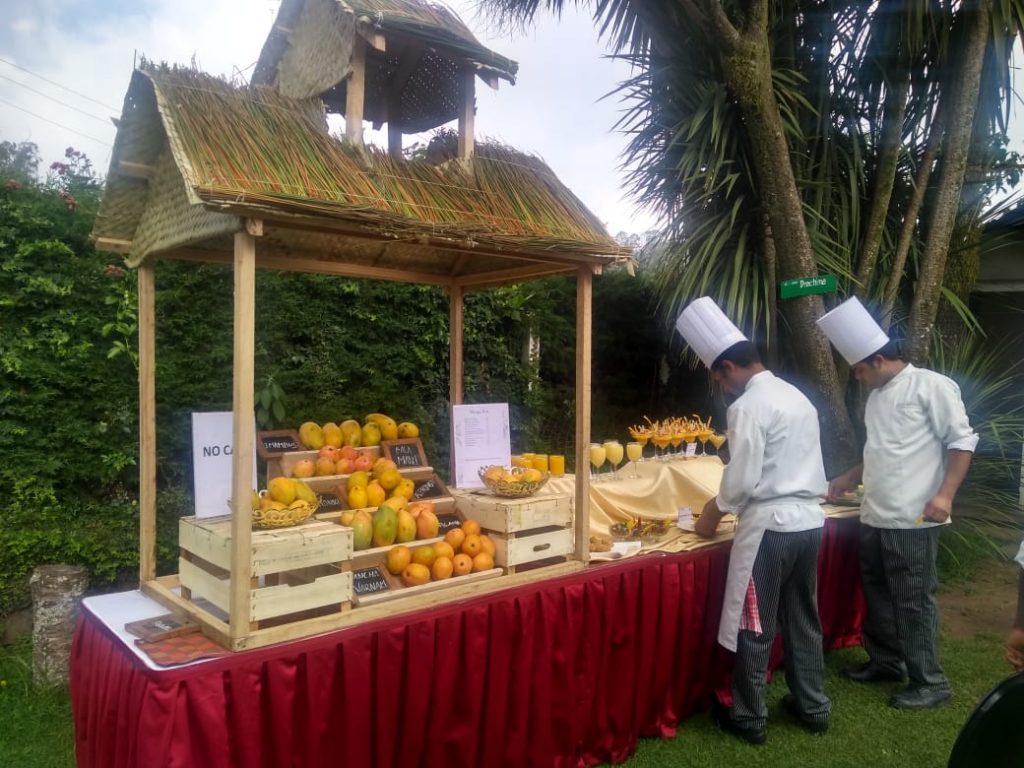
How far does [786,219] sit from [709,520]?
231cm

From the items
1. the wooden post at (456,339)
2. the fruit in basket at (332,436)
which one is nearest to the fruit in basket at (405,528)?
the fruit in basket at (332,436)

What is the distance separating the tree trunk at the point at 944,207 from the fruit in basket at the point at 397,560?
384cm

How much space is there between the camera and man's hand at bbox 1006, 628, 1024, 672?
166 centimetres

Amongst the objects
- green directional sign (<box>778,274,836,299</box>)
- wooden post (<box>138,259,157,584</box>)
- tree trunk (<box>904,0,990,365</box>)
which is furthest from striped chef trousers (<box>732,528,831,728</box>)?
tree trunk (<box>904,0,990,365</box>)

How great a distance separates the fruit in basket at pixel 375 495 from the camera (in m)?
2.54

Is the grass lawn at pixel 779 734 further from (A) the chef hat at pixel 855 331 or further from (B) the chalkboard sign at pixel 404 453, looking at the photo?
(A) the chef hat at pixel 855 331

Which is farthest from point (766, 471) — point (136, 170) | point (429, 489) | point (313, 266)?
point (136, 170)

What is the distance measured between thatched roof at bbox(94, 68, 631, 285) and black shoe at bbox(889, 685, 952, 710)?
233cm

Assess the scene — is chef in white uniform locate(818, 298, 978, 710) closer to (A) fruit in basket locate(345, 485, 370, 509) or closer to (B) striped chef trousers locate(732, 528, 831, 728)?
(B) striped chef trousers locate(732, 528, 831, 728)

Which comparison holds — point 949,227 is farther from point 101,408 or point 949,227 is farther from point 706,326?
point 101,408

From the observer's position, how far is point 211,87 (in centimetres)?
217

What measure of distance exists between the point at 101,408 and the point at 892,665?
431 cm

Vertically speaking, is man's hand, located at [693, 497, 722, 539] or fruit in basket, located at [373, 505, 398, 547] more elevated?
fruit in basket, located at [373, 505, 398, 547]

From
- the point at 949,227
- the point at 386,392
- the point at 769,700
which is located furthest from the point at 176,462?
the point at 949,227
